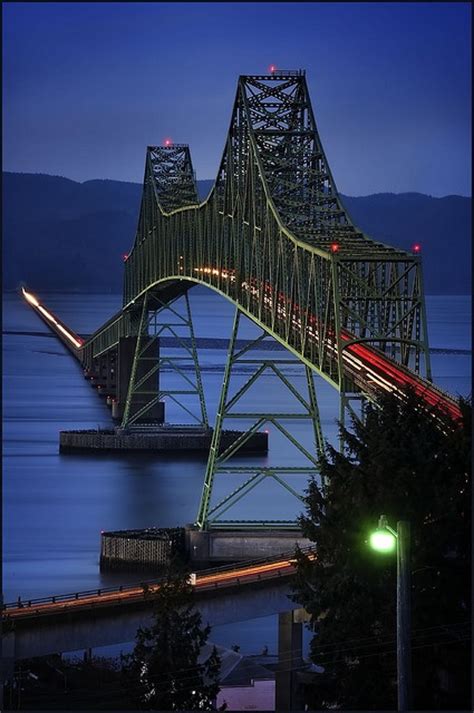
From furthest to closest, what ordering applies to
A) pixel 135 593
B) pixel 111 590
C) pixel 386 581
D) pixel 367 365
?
pixel 367 365 → pixel 111 590 → pixel 135 593 → pixel 386 581

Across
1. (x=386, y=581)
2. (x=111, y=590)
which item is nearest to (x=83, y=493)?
(x=111, y=590)

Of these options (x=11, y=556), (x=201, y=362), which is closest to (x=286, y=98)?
(x=11, y=556)

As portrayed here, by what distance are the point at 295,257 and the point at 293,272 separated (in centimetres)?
85

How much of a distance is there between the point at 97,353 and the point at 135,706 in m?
97.6

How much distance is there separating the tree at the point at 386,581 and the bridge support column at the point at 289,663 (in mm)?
491

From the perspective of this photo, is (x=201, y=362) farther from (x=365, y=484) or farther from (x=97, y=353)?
(x=365, y=484)

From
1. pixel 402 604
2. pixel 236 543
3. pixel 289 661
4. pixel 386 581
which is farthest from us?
pixel 236 543

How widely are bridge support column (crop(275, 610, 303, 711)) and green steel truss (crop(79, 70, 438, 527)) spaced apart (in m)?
8.87

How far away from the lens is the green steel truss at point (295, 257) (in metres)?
49.6

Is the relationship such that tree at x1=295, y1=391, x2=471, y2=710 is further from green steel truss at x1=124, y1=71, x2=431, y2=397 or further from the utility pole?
green steel truss at x1=124, y1=71, x2=431, y2=397

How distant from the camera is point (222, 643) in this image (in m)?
42.4

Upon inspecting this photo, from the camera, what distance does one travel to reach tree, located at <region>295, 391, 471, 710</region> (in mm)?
30172

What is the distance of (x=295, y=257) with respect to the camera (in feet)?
175

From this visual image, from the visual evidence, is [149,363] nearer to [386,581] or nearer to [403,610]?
[386,581]
